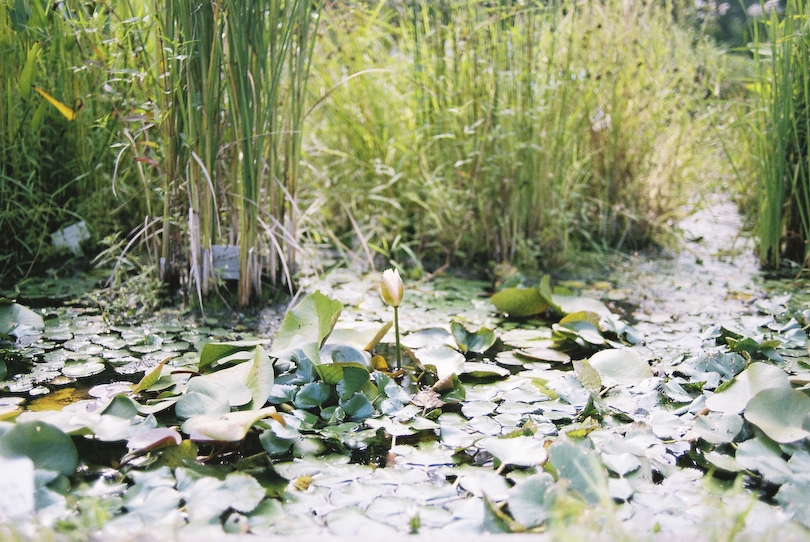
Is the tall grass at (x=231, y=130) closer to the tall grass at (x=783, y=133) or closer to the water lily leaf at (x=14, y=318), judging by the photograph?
the water lily leaf at (x=14, y=318)

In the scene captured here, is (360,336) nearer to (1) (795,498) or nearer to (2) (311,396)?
(2) (311,396)

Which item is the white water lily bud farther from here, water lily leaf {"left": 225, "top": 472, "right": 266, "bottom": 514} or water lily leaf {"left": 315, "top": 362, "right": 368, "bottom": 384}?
water lily leaf {"left": 225, "top": 472, "right": 266, "bottom": 514}

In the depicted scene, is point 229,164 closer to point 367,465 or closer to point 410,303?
point 410,303

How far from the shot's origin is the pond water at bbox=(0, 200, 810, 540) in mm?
837

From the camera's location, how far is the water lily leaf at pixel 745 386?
3.70 feet

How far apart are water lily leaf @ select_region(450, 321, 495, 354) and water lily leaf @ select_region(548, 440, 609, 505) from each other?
0.65 m

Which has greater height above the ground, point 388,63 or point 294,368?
point 388,63

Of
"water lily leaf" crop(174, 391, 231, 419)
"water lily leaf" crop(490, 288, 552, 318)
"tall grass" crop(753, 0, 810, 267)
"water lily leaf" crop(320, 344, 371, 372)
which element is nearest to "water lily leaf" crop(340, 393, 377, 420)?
"water lily leaf" crop(320, 344, 371, 372)

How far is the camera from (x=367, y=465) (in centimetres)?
104

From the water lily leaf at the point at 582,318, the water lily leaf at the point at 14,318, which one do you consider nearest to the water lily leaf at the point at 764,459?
the water lily leaf at the point at 582,318

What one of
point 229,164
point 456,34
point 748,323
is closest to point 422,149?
point 456,34

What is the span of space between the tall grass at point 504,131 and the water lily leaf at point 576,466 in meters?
1.43

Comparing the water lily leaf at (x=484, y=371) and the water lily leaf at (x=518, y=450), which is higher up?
the water lily leaf at (x=518, y=450)

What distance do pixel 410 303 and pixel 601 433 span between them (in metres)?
1.06
